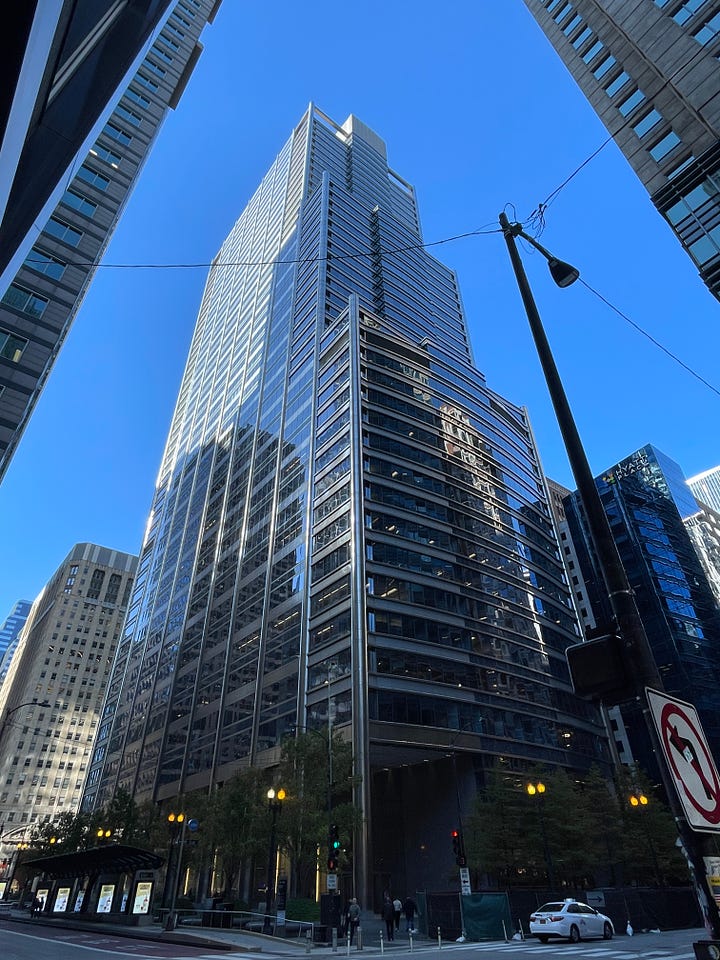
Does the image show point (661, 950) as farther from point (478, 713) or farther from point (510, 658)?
point (510, 658)

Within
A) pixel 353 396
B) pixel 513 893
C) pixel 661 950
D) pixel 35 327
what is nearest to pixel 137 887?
pixel 513 893

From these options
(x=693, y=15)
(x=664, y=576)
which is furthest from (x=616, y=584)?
(x=664, y=576)

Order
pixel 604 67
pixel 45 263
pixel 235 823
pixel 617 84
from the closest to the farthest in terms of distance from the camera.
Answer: pixel 617 84
pixel 604 67
pixel 45 263
pixel 235 823

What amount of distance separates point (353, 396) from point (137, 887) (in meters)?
46.7

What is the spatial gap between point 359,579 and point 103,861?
90.5 feet

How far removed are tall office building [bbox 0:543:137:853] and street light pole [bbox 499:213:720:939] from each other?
14302 cm

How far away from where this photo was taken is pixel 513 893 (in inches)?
1070

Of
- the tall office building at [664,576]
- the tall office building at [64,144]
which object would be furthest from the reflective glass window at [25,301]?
the tall office building at [664,576]

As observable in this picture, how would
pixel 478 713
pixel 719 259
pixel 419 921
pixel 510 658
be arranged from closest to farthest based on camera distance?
pixel 719 259 → pixel 419 921 → pixel 478 713 → pixel 510 658

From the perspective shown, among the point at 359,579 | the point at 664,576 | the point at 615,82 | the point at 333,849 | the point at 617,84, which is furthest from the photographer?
the point at 664,576

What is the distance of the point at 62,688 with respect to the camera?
14238cm

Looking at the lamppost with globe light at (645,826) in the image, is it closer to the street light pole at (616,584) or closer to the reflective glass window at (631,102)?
the reflective glass window at (631,102)

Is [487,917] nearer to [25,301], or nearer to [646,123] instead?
[646,123]

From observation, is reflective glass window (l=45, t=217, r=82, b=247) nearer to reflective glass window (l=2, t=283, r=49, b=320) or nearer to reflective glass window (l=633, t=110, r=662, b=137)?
reflective glass window (l=2, t=283, r=49, b=320)
